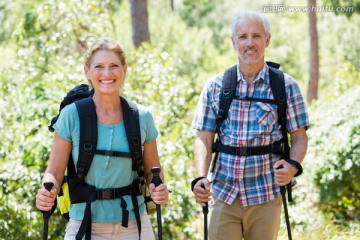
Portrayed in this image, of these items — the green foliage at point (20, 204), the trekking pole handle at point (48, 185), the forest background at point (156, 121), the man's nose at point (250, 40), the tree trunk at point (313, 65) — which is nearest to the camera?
the trekking pole handle at point (48, 185)

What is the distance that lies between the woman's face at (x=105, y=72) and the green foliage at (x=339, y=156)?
403cm

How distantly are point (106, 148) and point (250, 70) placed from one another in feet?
3.69

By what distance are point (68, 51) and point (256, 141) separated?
476 cm

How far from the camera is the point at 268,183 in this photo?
389cm

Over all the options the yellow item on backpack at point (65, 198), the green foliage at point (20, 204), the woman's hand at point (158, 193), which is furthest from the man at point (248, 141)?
the green foliage at point (20, 204)

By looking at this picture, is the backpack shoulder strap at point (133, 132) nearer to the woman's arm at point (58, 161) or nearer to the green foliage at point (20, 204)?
the woman's arm at point (58, 161)

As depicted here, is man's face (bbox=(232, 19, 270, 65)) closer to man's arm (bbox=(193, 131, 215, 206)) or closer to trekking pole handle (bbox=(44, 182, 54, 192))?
man's arm (bbox=(193, 131, 215, 206))

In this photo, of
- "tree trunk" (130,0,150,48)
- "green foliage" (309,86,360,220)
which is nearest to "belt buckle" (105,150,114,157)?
"green foliage" (309,86,360,220)

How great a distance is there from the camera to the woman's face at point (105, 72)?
334 cm

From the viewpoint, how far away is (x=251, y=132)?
3818 millimetres

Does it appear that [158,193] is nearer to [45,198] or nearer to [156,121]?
[45,198]

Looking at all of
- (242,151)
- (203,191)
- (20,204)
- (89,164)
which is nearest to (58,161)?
(89,164)

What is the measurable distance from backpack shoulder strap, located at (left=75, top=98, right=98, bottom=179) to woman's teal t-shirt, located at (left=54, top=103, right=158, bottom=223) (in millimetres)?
27

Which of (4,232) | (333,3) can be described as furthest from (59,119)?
(333,3)
